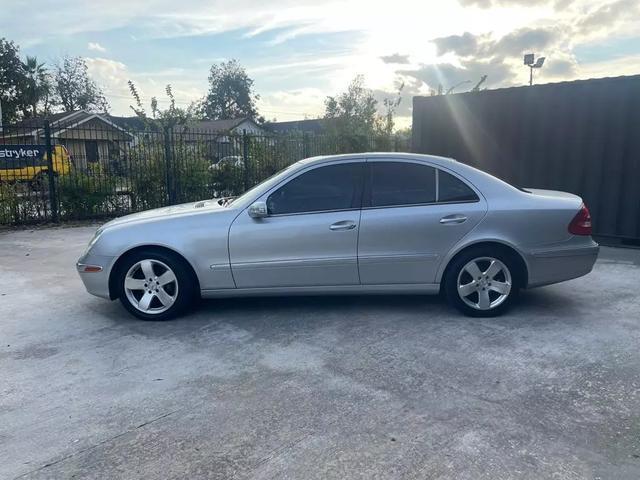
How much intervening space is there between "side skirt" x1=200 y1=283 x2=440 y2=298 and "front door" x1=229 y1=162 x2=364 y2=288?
0.15 feet

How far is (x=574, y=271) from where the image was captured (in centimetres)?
464

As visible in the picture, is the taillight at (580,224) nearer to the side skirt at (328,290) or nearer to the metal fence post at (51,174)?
the side skirt at (328,290)

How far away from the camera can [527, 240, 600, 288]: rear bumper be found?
4.54 metres

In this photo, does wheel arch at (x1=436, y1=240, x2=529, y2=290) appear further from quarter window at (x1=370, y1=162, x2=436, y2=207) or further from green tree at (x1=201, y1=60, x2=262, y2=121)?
green tree at (x1=201, y1=60, x2=262, y2=121)

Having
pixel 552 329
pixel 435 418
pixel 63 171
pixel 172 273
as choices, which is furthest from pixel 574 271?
pixel 63 171

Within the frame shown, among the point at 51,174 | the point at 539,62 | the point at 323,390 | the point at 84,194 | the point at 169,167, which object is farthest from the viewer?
the point at 539,62

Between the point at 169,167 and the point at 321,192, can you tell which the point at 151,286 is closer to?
the point at 321,192

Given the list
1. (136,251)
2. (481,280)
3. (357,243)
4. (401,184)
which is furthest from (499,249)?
(136,251)

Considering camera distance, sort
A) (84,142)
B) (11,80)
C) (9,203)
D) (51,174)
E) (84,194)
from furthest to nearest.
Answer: (11,80), (84,142), (84,194), (51,174), (9,203)

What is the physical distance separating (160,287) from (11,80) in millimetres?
52889

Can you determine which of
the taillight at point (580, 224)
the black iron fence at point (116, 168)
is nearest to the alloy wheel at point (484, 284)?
the taillight at point (580, 224)

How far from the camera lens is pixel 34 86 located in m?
48.0

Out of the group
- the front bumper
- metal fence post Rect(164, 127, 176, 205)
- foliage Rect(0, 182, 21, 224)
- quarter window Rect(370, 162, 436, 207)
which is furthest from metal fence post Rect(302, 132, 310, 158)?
the front bumper

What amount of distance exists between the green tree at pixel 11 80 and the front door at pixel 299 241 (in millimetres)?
50816
